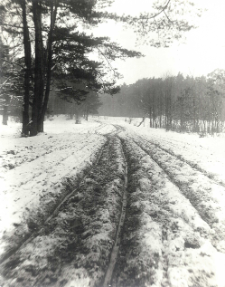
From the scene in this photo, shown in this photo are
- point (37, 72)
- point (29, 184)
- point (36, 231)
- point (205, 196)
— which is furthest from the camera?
point (37, 72)

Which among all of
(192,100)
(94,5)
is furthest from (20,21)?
(192,100)

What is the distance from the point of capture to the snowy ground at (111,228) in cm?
151

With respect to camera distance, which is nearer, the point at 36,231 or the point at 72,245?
the point at 72,245

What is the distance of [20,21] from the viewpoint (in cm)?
829

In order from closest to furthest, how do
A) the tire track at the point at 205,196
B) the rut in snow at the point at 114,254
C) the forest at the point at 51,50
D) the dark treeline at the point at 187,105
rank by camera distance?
the rut in snow at the point at 114,254
the tire track at the point at 205,196
the forest at the point at 51,50
the dark treeline at the point at 187,105

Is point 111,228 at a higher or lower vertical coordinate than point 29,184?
lower

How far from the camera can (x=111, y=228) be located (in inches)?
82.7

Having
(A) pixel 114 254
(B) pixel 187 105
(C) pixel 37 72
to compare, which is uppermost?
(B) pixel 187 105

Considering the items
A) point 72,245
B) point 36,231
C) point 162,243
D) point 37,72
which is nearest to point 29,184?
point 36,231

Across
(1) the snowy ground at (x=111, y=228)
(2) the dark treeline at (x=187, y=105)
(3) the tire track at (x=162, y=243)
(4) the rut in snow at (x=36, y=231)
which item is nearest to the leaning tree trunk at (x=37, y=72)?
(1) the snowy ground at (x=111, y=228)

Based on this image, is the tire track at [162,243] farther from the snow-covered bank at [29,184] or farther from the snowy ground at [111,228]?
the snow-covered bank at [29,184]

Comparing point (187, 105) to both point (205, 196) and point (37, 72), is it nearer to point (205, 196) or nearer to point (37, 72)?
point (37, 72)

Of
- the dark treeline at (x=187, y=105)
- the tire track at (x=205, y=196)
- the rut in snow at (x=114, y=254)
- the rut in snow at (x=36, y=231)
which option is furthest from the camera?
the dark treeline at (x=187, y=105)

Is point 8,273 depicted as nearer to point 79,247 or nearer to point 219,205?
point 79,247
